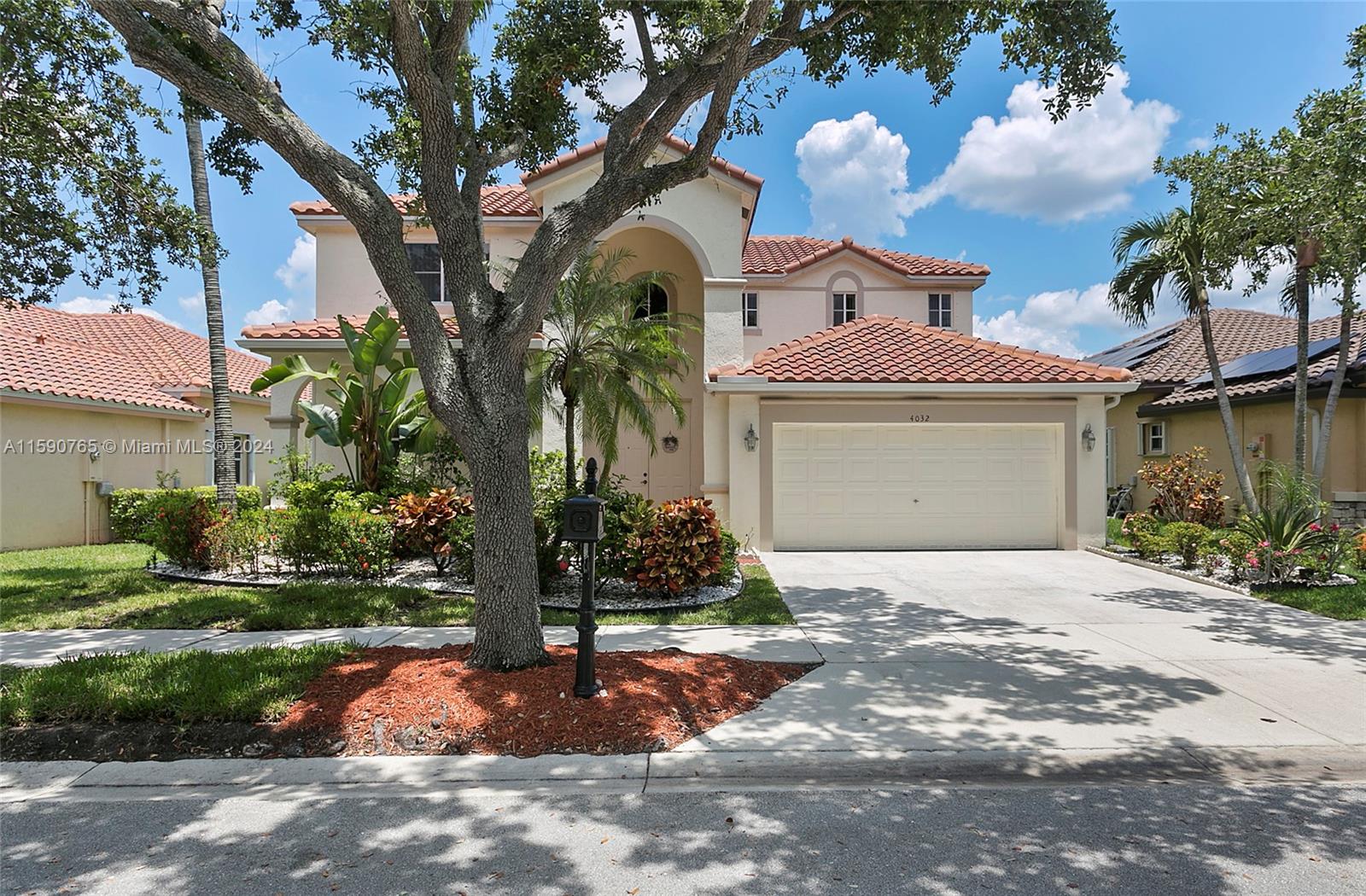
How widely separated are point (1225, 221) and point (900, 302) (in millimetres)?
10022

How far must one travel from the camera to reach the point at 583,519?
17.3ft

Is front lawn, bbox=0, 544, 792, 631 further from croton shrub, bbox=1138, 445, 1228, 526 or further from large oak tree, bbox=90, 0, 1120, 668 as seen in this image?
croton shrub, bbox=1138, 445, 1228, 526

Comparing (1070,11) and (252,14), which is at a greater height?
(252,14)

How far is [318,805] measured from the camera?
4117 millimetres

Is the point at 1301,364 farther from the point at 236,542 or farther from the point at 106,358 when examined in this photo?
the point at 106,358

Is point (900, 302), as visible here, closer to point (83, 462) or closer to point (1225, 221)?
point (1225, 221)

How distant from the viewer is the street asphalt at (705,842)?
336cm

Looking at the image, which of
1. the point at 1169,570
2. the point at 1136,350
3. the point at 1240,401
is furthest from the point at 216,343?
the point at 1136,350

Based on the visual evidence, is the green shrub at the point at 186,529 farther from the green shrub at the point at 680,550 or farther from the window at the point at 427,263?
the green shrub at the point at 680,550

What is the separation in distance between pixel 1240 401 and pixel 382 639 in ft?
57.1

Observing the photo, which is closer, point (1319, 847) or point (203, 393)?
point (1319, 847)

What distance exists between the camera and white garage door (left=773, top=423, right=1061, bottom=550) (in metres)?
13.2

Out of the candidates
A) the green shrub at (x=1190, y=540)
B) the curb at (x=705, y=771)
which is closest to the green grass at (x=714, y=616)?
the curb at (x=705, y=771)

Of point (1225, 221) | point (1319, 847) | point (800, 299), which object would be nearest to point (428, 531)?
point (1319, 847)
